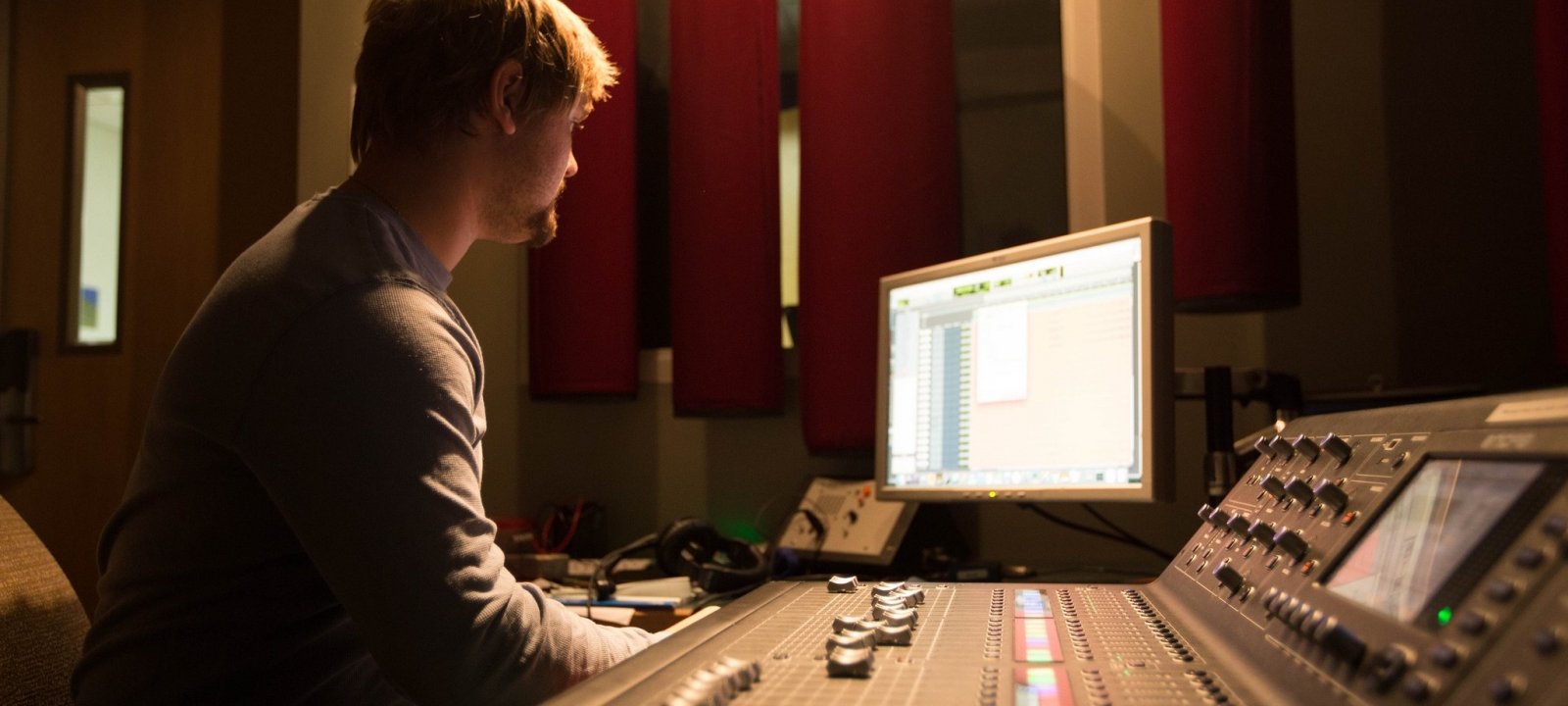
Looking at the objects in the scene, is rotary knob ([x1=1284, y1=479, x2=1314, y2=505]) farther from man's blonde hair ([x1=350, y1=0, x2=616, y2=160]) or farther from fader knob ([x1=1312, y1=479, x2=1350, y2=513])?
man's blonde hair ([x1=350, y1=0, x2=616, y2=160])

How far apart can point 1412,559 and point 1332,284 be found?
1481 mm

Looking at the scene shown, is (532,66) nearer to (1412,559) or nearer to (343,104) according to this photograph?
(1412,559)

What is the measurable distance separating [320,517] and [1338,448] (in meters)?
0.75

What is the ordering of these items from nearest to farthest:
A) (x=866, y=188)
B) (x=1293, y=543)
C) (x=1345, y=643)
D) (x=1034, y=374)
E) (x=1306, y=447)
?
(x=1345, y=643), (x=1293, y=543), (x=1306, y=447), (x=1034, y=374), (x=866, y=188)

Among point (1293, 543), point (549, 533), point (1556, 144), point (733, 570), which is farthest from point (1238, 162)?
point (549, 533)

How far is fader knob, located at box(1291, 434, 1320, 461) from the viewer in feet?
2.33

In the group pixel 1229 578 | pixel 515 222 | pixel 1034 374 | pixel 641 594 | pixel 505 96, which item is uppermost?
pixel 505 96

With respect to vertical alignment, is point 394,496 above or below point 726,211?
below

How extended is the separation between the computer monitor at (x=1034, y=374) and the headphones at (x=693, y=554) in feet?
0.84

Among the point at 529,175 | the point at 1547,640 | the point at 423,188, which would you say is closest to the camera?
the point at 1547,640

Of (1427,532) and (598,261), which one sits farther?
(598,261)

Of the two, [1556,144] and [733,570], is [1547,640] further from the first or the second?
[1556,144]

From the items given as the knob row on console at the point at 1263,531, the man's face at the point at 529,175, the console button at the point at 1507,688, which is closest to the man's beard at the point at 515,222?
the man's face at the point at 529,175

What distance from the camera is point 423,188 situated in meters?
1.12
